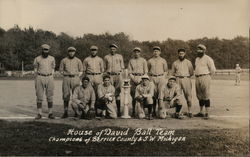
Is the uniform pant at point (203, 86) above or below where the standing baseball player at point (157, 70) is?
below

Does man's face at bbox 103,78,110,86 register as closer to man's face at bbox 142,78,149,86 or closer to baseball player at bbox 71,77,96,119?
baseball player at bbox 71,77,96,119

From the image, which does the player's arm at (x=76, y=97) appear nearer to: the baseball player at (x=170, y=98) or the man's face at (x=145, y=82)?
the man's face at (x=145, y=82)

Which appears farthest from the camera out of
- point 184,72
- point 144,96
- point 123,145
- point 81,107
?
point 184,72

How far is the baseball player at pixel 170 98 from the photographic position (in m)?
7.64

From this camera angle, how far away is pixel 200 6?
7.35 meters

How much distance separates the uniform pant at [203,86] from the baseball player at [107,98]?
6.52 ft

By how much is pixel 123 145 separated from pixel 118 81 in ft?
6.91

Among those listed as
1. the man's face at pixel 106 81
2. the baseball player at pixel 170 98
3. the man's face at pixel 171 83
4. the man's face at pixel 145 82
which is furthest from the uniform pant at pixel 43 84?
the man's face at pixel 171 83

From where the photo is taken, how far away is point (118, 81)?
7.86 m

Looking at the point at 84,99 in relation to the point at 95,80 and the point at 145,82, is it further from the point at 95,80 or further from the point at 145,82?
the point at 145,82

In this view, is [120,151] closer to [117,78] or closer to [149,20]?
[117,78]

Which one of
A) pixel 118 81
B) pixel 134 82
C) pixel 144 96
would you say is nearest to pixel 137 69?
pixel 134 82

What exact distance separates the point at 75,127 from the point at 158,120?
1.87m

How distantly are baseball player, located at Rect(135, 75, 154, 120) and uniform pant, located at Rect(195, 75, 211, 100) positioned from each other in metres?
1.09
